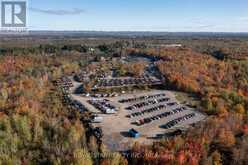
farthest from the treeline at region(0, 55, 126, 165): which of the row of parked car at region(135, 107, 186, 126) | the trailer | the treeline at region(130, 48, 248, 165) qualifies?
the row of parked car at region(135, 107, 186, 126)

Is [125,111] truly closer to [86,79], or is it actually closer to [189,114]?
[189,114]

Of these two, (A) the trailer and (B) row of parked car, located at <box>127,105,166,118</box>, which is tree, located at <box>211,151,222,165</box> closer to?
(A) the trailer

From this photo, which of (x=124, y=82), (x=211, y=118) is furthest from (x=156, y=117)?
(x=124, y=82)

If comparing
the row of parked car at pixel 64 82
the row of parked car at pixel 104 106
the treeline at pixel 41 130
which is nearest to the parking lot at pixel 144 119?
the row of parked car at pixel 104 106

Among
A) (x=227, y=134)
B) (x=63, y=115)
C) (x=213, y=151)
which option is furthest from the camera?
(x=63, y=115)

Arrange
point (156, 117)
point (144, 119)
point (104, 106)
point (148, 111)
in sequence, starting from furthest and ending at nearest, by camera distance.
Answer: point (104, 106), point (148, 111), point (156, 117), point (144, 119)

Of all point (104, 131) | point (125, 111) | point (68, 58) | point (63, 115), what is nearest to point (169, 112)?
point (125, 111)

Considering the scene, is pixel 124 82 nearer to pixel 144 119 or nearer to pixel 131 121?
pixel 144 119
